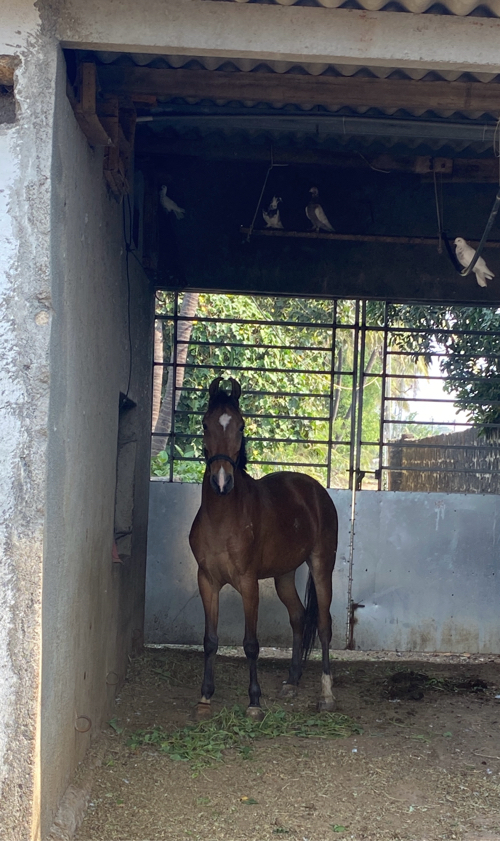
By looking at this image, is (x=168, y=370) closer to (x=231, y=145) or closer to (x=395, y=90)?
(x=231, y=145)

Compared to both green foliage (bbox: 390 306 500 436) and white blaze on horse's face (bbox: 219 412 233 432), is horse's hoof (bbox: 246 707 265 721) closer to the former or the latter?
white blaze on horse's face (bbox: 219 412 233 432)

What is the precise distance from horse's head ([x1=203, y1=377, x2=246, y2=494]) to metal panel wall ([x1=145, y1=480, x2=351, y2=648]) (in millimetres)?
2004

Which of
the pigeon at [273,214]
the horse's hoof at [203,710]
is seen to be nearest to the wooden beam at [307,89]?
the pigeon at [273,214]

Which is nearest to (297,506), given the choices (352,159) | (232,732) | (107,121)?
(232,732)

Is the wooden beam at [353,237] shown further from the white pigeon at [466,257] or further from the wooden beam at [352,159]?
the wooden beam at [352,159]

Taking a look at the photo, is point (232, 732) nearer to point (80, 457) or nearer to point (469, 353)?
point (80, 457)

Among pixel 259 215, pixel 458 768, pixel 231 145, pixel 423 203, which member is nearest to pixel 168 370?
pixel 259 215

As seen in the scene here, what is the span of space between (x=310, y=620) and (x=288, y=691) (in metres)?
0.62

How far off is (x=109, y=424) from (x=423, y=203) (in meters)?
3.69

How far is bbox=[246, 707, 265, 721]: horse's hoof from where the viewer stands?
189 inches

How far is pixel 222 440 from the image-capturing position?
4789 mm

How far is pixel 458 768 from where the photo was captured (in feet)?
13.5

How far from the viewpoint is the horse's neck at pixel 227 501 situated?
494cm

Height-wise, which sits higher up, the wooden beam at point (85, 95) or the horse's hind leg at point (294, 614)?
the wooden beam at point (85, 95)
